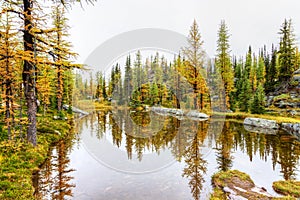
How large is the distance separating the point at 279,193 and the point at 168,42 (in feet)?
63.8

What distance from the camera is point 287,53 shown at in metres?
39.3

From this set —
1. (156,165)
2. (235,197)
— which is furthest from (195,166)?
(235,197)

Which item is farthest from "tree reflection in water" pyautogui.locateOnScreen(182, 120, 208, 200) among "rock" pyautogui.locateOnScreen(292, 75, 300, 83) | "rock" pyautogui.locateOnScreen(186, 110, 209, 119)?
"rock" pyautogui.locateOnScreen(292, 75, 300, 83)

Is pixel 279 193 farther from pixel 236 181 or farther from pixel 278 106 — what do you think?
pixel 278 106

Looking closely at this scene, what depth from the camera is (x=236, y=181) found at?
8648 millimetres

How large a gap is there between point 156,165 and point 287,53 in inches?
1637

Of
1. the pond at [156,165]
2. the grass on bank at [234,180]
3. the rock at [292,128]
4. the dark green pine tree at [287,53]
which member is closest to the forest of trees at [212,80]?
the dark green pine tree at [287,53]

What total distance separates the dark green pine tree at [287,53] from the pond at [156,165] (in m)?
29.1

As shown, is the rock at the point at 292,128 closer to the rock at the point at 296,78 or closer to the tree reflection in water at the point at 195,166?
the tree reflection in water at the point at 195,166

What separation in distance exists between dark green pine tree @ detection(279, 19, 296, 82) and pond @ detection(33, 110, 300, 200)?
29.1m

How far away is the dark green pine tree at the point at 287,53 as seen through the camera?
39281 mm

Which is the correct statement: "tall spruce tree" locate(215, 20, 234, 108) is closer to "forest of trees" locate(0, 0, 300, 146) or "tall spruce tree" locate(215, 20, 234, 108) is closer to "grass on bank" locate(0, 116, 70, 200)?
"forest of trees" locate(0, 0, 300, 146)

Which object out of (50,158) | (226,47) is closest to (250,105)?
(226,47)

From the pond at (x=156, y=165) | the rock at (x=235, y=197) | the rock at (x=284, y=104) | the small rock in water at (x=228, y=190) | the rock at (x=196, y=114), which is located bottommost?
the pond at (x=156, y=165)
